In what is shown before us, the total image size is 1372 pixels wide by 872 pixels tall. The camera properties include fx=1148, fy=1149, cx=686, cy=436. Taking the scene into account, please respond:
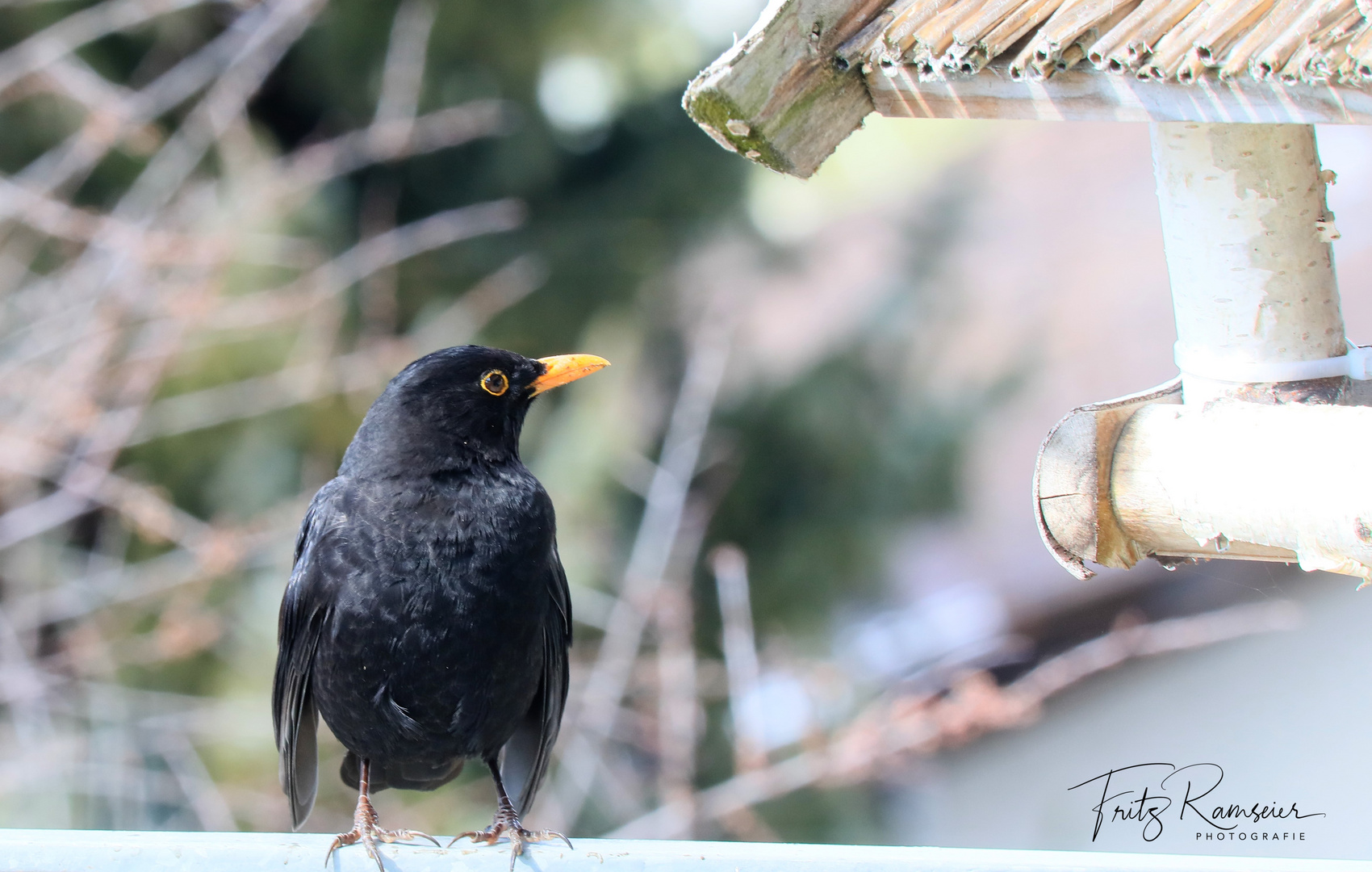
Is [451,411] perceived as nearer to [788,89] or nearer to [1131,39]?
[788,89]

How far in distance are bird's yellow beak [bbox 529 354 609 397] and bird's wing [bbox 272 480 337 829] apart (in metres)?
0.54

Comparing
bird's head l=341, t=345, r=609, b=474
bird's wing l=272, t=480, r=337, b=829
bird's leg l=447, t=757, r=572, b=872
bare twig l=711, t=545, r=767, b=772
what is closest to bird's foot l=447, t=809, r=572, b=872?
bird's leg l=447, t=757, r=572, b=872

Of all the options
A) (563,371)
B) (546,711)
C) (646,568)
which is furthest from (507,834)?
(646,568)

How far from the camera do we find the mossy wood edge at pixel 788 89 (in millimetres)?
1615

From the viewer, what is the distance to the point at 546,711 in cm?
285

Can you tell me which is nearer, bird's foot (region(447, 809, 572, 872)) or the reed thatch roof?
the reed thatch roof

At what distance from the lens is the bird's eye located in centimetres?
271

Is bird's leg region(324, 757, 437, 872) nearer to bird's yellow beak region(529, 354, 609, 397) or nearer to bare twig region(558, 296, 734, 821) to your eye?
bird's yellow beak region(529, 354, 609, 397)

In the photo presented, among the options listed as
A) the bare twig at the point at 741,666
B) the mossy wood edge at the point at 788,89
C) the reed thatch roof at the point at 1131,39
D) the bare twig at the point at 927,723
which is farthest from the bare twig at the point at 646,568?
the reed thatch roof at the point at 1131,39

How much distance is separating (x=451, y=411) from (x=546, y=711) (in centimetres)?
79

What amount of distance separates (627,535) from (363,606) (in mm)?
3615

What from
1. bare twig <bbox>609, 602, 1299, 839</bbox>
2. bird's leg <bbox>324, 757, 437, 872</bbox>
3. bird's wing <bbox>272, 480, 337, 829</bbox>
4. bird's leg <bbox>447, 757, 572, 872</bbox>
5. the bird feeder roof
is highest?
the bird feeder roof

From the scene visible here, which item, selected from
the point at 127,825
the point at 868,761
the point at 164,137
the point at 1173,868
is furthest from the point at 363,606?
the point at 164,137

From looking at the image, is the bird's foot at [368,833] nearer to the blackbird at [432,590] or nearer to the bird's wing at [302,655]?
the blackbird at [432,590]
